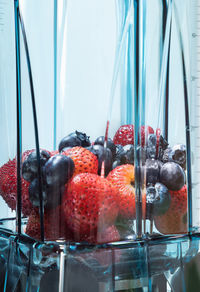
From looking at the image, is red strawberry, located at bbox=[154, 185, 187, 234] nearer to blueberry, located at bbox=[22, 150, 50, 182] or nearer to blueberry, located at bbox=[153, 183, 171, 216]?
blueberry, located at bbox=[153, 183, 171, 216]

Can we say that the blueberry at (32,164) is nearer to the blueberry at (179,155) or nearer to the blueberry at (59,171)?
the blueberry at (59,171)

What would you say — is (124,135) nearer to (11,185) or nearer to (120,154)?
(120,154)

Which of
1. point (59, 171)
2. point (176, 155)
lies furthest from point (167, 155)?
point (59, 171)

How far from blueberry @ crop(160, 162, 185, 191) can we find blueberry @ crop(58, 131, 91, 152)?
2.9 inches

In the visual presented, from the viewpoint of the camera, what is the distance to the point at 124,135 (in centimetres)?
37

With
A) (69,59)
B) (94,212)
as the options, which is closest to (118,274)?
(94,212)

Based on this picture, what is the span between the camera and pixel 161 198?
1.16ft

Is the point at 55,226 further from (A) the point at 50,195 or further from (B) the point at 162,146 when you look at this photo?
(B) the point at 162,146

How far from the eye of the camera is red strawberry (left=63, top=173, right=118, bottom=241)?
12.7 inches

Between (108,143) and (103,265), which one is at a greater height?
(108,143)

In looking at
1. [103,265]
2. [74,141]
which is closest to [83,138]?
[74,141]

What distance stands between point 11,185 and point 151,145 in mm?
143

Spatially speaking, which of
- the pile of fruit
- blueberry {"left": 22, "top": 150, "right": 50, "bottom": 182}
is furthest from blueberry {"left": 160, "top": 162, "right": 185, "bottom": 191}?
blueberry {"left": 22, "top": 150, "right": 50, "bottom": 182}

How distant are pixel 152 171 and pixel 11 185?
140 mm
